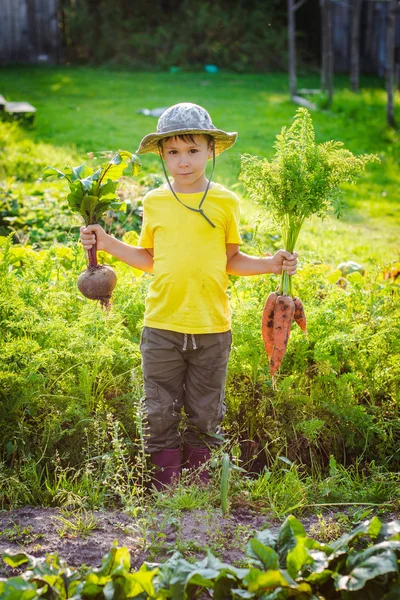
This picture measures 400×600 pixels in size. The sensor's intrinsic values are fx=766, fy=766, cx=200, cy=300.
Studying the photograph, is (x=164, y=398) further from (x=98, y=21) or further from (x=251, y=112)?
(x=98, y=21)

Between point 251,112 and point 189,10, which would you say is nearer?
point 251,112

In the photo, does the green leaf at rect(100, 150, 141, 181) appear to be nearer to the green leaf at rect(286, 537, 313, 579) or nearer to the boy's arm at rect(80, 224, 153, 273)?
the boy's arm at rect(80, 224, 153, 273)

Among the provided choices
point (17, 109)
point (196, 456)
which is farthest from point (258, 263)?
point (17, 109)

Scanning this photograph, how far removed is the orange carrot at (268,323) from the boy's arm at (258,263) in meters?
0.15

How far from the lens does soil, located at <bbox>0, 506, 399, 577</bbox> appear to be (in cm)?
262

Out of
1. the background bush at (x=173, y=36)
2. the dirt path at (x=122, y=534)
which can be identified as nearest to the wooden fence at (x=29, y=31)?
the background bush at (x=173, y=36)

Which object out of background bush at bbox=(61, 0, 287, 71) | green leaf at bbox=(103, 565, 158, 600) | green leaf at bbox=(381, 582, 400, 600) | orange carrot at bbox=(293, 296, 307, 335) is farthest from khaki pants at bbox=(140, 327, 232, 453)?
background bush at bbox=(61, 0, 287, 71)

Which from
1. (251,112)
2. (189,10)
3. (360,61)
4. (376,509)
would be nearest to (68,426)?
(376,509)

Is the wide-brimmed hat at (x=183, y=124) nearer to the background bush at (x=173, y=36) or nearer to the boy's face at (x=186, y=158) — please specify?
the boy's face at (x=186, y=158)

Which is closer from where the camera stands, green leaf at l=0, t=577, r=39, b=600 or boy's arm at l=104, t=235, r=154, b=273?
green leaf at l=0, t=577, r=39, b=600

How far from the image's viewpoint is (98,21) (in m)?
18.2

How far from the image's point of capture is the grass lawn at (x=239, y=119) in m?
7.05

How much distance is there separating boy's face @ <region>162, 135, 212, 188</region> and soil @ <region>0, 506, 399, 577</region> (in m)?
1.33

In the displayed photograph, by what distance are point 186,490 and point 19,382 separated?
0.86m
